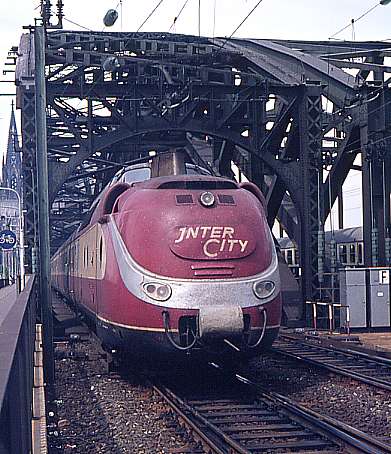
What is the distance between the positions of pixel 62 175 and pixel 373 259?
32.7 ft

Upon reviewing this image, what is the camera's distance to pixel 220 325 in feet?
35.1

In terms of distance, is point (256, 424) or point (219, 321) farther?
point (219, 321)

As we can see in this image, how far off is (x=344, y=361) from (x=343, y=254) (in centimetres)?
1869

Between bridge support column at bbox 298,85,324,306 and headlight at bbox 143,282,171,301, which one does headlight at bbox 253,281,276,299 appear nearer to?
headlight at bbox 143,282,171,301

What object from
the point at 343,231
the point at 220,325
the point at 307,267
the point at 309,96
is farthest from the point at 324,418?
the point at 343,231

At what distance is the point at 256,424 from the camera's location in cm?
980

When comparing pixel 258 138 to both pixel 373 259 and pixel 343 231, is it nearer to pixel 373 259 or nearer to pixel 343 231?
pixel 373 259

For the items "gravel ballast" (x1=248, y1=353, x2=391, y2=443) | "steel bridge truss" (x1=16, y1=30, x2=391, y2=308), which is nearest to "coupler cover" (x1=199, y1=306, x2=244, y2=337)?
"gravel ballast" (x1=248, y1=353, x2=391, y2=443)

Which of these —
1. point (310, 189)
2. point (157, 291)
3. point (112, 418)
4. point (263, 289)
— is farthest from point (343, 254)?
point (112, 418)

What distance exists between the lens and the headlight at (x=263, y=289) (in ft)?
36.8

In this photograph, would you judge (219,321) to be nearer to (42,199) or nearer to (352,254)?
(42,199)

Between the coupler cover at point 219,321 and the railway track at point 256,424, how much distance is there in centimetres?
98

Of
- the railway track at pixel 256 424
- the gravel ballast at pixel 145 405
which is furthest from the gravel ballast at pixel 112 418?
the railway track at pixel 256 424

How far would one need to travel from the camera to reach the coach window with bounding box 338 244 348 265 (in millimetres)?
33503
